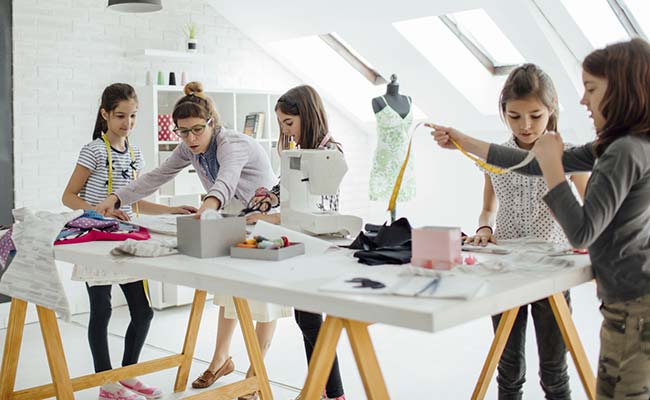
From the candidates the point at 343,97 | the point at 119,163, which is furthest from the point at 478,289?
the point at 343,97

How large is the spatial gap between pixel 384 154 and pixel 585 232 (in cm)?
372

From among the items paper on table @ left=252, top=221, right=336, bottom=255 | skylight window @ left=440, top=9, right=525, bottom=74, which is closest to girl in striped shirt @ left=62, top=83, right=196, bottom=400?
paper on table @ left=252, top=221, right=336, bottom=255

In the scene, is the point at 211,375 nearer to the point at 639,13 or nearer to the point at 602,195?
the point at 602,195

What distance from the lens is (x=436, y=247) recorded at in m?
1.85

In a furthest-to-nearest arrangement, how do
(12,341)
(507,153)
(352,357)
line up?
1. (352,357)
2. (12,341)
3. (507,153)

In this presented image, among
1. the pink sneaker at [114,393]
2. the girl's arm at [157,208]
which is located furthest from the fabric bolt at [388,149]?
the pink sneaker at [114,393]

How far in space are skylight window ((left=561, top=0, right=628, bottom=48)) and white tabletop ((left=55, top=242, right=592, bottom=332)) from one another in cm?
345

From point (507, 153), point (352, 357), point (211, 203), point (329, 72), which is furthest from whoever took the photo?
point (329, 72)

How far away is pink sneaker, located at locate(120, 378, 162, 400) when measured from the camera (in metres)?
3.36

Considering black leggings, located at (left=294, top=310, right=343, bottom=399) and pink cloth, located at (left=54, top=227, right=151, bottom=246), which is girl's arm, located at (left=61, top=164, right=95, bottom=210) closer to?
pink cloth, located at (left=54, top=227, right=151, bottom=246)

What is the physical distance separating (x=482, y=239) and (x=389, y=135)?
304cm

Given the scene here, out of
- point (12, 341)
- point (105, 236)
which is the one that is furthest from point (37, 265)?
point (12, 341)

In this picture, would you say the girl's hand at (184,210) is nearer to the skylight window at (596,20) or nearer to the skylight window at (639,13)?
the skylight window at (596,20)

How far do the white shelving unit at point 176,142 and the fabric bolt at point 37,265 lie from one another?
8.96 ft
